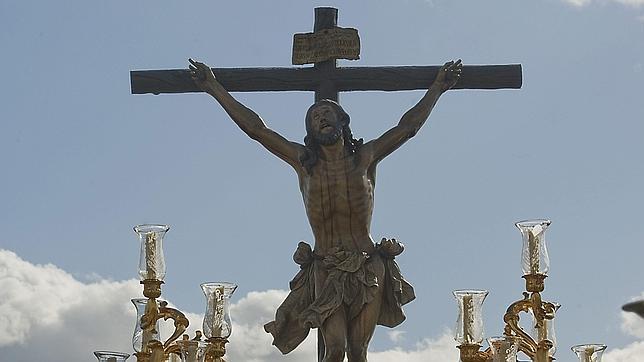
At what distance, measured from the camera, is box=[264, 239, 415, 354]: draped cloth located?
759 centimetres

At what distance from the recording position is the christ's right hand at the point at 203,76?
8.34 m

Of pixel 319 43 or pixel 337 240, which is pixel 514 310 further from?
pixel 319 43

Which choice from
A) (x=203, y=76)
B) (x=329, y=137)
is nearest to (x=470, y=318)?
(x=329, y=137)

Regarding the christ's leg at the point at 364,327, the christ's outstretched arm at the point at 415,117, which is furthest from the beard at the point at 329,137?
the christ's leg at the point at 364,327

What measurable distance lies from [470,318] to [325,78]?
6.24 ft

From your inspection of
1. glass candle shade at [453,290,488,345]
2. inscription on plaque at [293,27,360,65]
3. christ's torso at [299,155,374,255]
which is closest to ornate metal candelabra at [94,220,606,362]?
glass candle shade at [453,290,488,345]

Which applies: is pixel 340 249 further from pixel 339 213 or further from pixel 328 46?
pixel 328 46

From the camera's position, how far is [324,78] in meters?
8.43

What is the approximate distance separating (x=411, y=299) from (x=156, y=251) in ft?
5.55

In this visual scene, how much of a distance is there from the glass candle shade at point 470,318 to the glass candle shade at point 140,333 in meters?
1.93

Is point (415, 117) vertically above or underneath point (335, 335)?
above

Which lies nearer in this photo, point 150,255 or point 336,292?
point 336,292

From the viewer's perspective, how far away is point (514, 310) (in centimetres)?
797

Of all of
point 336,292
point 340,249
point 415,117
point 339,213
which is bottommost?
point 336,292
